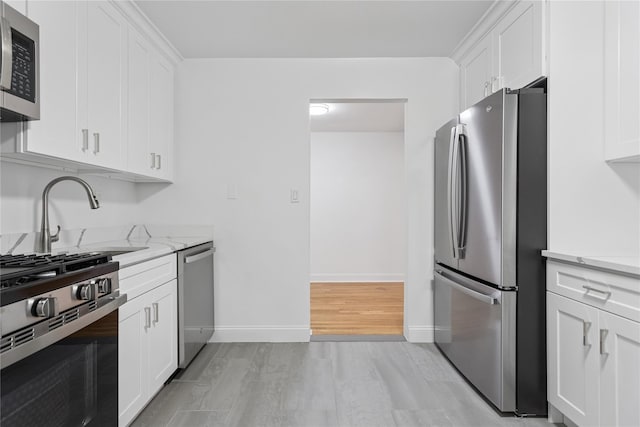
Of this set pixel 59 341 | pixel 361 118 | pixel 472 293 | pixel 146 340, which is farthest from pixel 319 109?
pixel 59 341

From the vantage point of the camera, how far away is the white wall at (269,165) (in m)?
3.36

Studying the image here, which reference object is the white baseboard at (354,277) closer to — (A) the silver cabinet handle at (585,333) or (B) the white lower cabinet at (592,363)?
(B) the white lower cabinet at (592,363)

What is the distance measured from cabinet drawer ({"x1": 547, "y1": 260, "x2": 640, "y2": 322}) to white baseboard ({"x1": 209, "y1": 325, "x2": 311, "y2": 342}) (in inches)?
77.8

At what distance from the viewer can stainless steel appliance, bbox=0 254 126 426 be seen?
1.06 m

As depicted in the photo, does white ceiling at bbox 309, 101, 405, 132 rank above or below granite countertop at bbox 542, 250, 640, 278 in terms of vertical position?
above

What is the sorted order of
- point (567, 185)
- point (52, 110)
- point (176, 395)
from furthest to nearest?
point (176, 395) → point (567, 185) → point (52, 110)

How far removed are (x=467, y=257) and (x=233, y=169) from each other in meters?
1.97

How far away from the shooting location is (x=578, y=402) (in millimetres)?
1813

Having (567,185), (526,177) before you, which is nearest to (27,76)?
(526,177)

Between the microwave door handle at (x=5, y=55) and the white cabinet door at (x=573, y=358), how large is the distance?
2.40 m

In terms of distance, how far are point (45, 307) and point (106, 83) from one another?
149cm

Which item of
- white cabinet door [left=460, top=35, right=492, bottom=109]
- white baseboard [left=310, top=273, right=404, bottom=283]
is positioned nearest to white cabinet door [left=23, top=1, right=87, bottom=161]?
white cabinet door [left=460, top=35, right=492, bottom=109]

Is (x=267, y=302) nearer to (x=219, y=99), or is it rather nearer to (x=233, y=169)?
(x=233, y=169)

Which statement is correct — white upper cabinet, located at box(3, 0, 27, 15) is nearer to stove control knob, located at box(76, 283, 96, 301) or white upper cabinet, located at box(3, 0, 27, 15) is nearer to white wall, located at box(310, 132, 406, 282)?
stove control knob, located at box(76, 283, 96, 301)
